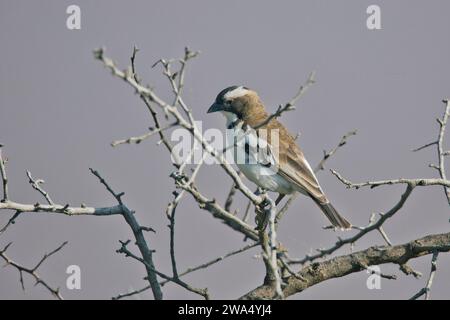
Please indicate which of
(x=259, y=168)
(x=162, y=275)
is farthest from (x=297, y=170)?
(x=162, y=275)

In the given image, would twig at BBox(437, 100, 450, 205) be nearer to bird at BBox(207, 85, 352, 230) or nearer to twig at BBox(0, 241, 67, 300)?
bird at BBox(207, 85, 352, 230)

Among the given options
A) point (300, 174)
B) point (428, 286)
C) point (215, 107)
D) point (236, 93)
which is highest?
point (236, 93)

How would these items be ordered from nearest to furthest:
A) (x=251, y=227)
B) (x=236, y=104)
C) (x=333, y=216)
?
(x=251, y=227), (x=333, y=216), (x=236, y=104)

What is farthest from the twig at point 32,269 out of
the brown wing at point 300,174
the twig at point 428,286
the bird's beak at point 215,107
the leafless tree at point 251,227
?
the bird's beak at point 215,107

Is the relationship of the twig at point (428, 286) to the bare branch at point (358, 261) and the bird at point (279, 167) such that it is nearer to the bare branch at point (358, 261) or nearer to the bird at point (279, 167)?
the bare branch at point (358, 261)

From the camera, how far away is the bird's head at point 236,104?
22.9 feet

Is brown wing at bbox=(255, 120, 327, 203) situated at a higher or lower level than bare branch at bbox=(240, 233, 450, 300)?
higher

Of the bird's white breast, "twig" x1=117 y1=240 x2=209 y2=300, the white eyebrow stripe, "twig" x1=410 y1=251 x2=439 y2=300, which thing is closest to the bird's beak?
the white eyebrow stripe

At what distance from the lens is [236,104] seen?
702cm

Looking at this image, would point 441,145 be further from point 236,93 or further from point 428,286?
point 236,93

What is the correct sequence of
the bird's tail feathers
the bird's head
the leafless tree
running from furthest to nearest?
the bird's head
the bird's tail feathers
the leafless tree

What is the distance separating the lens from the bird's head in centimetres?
699

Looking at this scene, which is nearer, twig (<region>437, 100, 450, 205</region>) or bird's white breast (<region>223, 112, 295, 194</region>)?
twig (<region>437, 100, 450, 205</region>)
